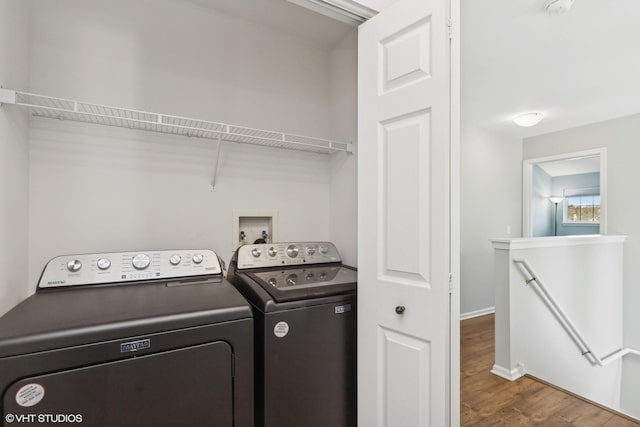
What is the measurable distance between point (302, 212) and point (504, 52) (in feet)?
6.21

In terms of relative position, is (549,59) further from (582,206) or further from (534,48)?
(582,206)

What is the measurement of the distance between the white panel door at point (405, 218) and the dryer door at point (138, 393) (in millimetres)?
605

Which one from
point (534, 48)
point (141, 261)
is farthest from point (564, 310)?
point (141, 261)

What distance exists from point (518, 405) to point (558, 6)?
8.37 ft

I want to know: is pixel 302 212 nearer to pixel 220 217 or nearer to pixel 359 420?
pixel 220 217

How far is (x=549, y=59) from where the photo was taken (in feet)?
7.55

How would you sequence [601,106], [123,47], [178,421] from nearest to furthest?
1. [178,421]
2. [123,47]
3. [601,106]

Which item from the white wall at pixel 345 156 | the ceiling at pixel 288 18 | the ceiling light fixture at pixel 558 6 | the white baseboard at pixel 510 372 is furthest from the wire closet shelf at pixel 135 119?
the white baseboard at pixel 510 372

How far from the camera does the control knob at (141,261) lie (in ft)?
4.58

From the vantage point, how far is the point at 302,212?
83.0 inches

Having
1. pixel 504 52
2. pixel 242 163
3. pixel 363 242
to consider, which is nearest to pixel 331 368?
pixel 363 242

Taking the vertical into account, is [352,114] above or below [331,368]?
above

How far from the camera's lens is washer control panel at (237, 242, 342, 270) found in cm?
169

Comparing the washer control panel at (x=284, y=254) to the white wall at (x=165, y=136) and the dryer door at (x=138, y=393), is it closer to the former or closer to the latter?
the white wall at (x=165, y=136)
